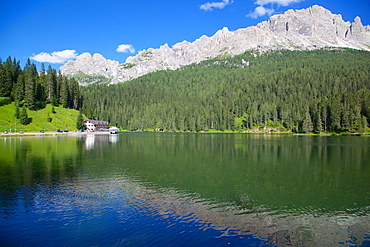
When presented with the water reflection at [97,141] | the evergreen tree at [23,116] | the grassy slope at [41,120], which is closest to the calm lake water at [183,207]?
the water reflection at [97,141]

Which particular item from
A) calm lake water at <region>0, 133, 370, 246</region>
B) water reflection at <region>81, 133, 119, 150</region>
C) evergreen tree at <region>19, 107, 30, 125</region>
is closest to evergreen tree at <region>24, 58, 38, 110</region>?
evergreen tree at <region>19, 107, 30, 125</region>

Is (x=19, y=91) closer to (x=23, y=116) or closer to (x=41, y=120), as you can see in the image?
(x=41, y=120)

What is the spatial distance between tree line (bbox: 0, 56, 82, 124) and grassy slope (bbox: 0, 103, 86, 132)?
12.4ft

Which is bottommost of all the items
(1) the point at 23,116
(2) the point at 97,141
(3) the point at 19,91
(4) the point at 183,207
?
(4) the point at 183,207

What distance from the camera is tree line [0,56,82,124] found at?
147m

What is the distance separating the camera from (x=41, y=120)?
148 meters

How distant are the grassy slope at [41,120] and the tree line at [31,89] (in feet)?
12.4

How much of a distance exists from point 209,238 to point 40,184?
22.6 m

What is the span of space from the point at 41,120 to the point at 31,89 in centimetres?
2082

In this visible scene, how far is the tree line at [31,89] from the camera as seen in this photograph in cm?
14688

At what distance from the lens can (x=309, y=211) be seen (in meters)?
20.3

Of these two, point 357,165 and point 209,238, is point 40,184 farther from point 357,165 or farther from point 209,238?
point 357,165

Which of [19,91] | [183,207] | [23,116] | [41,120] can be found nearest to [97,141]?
[23,116]

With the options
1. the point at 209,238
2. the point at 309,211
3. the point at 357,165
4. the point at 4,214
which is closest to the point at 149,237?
the point at 209,238
